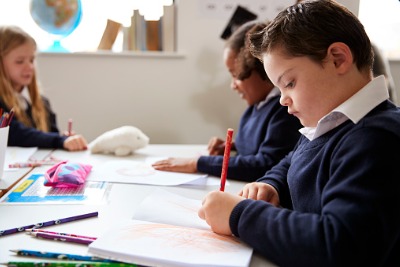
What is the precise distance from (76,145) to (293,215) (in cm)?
104

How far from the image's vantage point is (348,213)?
1.64 ft

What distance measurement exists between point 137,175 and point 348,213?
660 mm

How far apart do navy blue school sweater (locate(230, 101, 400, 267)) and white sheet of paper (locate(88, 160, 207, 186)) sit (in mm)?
421

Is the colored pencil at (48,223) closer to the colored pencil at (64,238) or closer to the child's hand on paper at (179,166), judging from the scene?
Result: the colored pencil at (64,238)

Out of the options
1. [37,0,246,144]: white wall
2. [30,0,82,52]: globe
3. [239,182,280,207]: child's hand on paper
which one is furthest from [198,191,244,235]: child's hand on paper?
[30,0,82,52]: globe

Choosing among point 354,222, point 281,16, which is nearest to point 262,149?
point 281,16

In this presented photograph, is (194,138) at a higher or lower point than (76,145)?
lower

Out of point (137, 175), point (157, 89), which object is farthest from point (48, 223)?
point (157, 89)

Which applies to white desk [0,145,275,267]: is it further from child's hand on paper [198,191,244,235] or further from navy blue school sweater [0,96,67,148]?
navy blue school sweater [0,96,67,148]

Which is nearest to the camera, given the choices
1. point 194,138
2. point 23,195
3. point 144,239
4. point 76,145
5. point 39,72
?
point 144,239

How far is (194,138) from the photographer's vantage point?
234cm

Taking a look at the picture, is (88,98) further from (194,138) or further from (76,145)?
(76,145)

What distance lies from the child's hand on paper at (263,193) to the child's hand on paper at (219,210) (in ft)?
0.48

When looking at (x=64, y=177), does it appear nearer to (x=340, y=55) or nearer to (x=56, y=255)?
(x=56, y=255)
